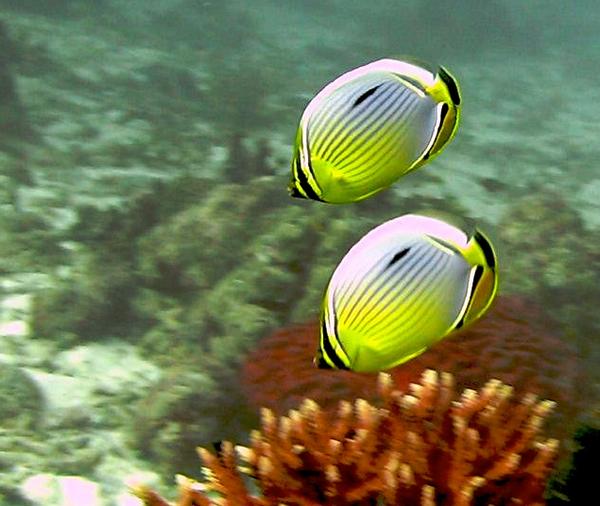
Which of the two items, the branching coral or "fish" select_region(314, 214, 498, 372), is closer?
"fish" select_region(314, 214, 498, 372)

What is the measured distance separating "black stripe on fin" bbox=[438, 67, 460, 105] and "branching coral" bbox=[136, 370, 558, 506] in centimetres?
110

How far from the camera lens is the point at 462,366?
11.9 feet

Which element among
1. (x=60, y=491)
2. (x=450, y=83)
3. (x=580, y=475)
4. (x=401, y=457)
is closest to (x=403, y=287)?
(x=450, y=83)

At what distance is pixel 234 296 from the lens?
17.5 ft

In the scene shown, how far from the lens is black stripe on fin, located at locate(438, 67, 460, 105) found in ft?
5.45

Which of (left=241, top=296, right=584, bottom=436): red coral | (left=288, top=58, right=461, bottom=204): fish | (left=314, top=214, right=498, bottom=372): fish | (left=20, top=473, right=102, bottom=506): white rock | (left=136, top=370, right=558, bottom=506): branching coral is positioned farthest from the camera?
(left=20, top=473, right=102, bottom=506): white rock

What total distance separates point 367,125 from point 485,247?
1.25 ft

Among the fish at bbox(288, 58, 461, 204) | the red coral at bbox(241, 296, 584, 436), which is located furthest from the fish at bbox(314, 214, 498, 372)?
the red coral at bbox(241, 296, 584, 436)

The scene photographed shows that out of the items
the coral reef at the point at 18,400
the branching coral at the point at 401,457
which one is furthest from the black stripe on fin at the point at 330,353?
the coral reef at the point at 18,400

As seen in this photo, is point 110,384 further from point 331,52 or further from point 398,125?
point 331,52

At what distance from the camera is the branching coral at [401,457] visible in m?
2.29

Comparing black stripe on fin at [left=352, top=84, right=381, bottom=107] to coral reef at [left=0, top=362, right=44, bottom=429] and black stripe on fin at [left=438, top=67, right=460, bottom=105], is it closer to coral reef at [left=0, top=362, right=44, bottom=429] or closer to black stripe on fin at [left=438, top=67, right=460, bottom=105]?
black stripe on fin at [left=438, top=67, right=460, bottom=105]

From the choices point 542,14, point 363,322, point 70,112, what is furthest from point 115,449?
point 542,14

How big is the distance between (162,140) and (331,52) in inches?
348
